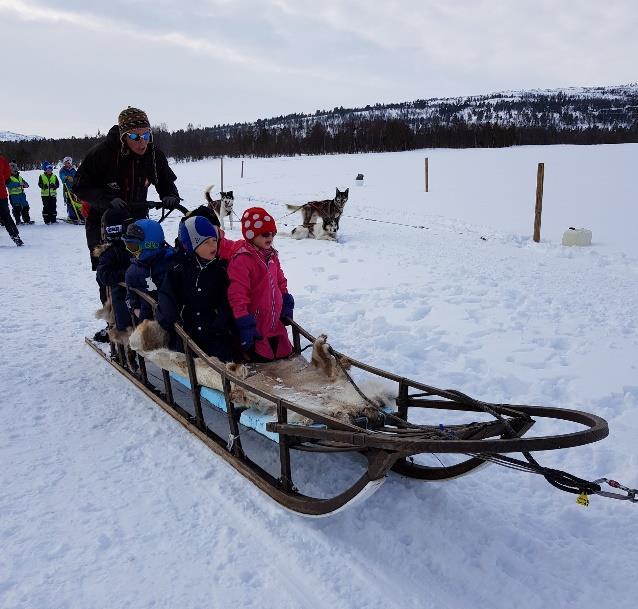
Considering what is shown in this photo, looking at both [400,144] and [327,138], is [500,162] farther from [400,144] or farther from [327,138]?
[327,138]

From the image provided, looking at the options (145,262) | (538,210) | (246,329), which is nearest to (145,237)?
(145,262)

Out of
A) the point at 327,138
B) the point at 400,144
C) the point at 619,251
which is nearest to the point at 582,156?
the point at 619,251

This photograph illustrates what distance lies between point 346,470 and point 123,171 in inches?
103

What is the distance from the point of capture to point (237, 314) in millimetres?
3174

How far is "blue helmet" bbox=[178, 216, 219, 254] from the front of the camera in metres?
3.20

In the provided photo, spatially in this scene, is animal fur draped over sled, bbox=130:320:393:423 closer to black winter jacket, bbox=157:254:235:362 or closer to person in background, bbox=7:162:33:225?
black winter jacket, bbox=157:254:235:362

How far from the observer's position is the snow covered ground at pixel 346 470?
1.99 metres

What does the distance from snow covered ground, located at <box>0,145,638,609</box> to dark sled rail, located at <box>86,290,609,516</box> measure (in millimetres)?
102

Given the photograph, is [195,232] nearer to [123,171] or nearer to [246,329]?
[246,329]

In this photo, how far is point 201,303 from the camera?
3.21 metres

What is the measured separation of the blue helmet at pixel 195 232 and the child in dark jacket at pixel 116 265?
72cm

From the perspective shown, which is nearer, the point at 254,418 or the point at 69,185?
the point at 254,418

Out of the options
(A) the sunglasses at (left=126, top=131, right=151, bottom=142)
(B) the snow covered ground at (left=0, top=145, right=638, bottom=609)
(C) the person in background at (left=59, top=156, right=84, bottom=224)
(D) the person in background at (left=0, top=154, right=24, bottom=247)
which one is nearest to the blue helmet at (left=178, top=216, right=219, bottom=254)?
(A) the sunglasses at (left=126, top=131, right=151, bottom=142)

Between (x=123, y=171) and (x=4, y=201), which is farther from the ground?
(x=123, y=171)
